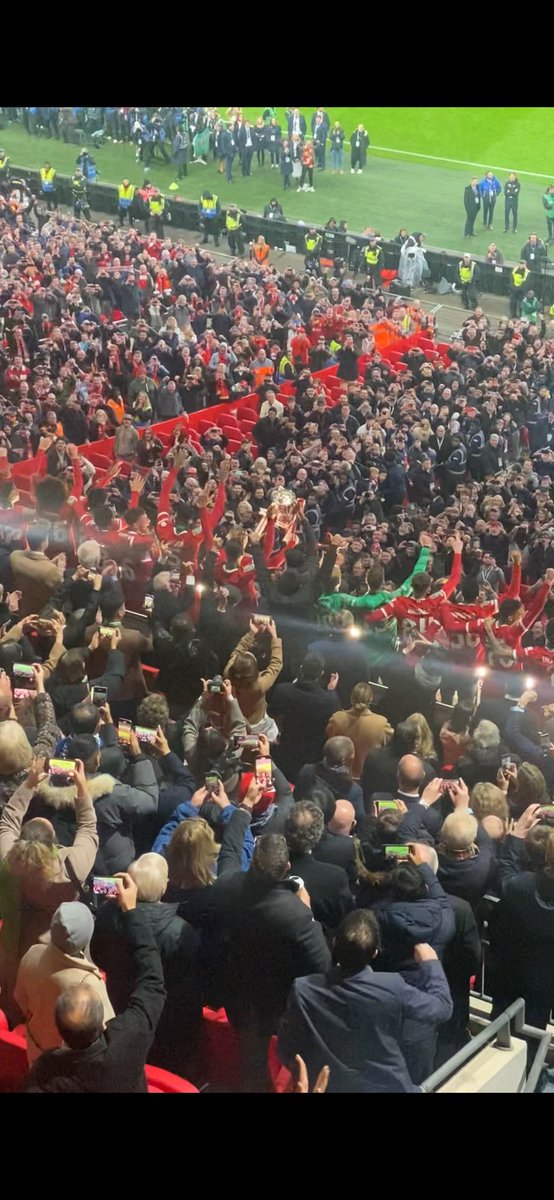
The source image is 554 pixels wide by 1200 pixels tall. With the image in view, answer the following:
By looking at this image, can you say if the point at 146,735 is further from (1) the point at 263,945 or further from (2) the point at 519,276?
(2) the point at 519,276

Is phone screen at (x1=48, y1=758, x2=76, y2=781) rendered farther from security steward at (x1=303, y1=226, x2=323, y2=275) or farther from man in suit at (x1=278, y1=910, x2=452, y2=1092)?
security steward at (x1=303, y1=226, x2=323, y2=275)

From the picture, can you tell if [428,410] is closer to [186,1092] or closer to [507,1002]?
[507,1002]

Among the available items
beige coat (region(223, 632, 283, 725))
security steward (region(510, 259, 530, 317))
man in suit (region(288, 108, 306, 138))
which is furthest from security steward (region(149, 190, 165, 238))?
beige coat (region(223, 632, 283, 725))

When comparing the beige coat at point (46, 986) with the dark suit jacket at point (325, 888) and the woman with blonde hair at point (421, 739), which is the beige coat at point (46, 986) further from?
the woman with blonde hair at point (421, 739)

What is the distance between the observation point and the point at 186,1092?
385 centimetres

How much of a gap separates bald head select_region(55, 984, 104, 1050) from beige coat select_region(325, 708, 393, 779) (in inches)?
106

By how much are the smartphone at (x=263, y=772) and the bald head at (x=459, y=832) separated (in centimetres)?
84

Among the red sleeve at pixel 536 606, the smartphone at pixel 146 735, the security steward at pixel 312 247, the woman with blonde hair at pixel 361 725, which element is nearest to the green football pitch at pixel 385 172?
the security steward at pixel 312 247

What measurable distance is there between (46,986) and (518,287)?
17150 mm

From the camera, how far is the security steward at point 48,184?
2358 centimetres

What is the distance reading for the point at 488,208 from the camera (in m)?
23.7

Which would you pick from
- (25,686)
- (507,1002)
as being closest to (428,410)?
(25,686)

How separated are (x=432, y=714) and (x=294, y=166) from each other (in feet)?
66.3

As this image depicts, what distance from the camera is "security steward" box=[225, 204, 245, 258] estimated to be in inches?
865
